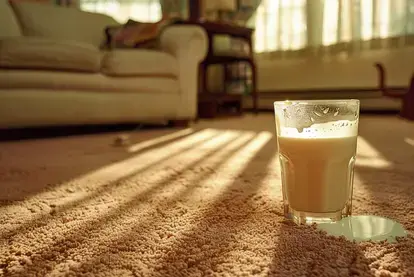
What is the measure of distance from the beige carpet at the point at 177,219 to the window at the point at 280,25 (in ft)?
8.87

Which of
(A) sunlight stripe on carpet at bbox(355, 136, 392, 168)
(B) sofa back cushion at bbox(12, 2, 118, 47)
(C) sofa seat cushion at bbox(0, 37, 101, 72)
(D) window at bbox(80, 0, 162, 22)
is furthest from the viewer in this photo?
(D) window at bbox(80, 0, 162, 22)

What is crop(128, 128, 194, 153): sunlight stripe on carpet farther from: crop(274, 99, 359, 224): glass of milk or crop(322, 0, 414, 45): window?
crop(322, 0, 414, 45): window

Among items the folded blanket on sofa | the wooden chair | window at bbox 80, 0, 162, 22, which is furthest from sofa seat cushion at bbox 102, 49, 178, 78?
window at bbox 80, 0, 162, 22

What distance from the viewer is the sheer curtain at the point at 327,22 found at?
3.35 m

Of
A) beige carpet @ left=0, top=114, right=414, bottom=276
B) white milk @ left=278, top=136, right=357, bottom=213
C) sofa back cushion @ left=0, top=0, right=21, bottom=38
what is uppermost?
sofa back cushion @ left=0, top=0, right=21, bottom=38

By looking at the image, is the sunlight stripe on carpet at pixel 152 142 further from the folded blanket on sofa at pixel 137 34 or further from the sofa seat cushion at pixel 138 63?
the folded blanket on sofa at pixel 137 34

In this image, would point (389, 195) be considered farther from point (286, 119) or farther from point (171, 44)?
point (171, 44)

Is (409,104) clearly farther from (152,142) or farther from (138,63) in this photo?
(152,142)

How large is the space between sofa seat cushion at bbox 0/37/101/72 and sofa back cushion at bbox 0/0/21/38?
692 mm

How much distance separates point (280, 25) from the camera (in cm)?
395

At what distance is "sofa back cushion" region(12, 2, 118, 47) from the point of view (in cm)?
292

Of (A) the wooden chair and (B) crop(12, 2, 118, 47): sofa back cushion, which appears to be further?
(A) the wooden chair

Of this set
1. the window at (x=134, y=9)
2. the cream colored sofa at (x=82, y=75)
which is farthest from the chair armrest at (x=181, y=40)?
the window at (x=134, y=9)

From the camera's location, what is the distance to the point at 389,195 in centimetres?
80
